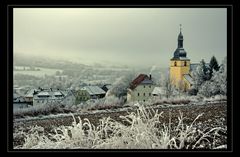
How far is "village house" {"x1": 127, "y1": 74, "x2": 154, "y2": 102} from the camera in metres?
3.70

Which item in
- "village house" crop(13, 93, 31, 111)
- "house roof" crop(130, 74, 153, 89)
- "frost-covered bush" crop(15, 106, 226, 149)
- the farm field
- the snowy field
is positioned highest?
the snowy field

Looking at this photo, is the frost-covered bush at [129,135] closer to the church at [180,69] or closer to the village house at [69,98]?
the village house at [69,98]

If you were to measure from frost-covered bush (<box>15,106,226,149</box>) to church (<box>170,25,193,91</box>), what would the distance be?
0.32m

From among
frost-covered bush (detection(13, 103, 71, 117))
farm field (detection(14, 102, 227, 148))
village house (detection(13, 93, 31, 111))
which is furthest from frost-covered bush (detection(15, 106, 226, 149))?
village house (detection(13, 93, 31, 111))

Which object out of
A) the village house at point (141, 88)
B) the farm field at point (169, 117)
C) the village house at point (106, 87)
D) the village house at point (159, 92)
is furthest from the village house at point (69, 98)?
the village house at point (159, 92)

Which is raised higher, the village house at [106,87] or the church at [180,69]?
the church at [180,69]

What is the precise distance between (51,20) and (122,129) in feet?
4.15

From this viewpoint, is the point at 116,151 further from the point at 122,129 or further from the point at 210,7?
the point at 210,7

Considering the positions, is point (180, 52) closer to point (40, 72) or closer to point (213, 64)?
point (213, 64)

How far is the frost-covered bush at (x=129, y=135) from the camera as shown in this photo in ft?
11.8

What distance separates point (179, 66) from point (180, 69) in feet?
0.12

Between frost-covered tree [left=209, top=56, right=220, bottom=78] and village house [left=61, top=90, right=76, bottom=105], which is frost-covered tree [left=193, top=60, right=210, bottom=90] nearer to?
frost-covered tree [left=209, top=56, right=220, bottom=78]
